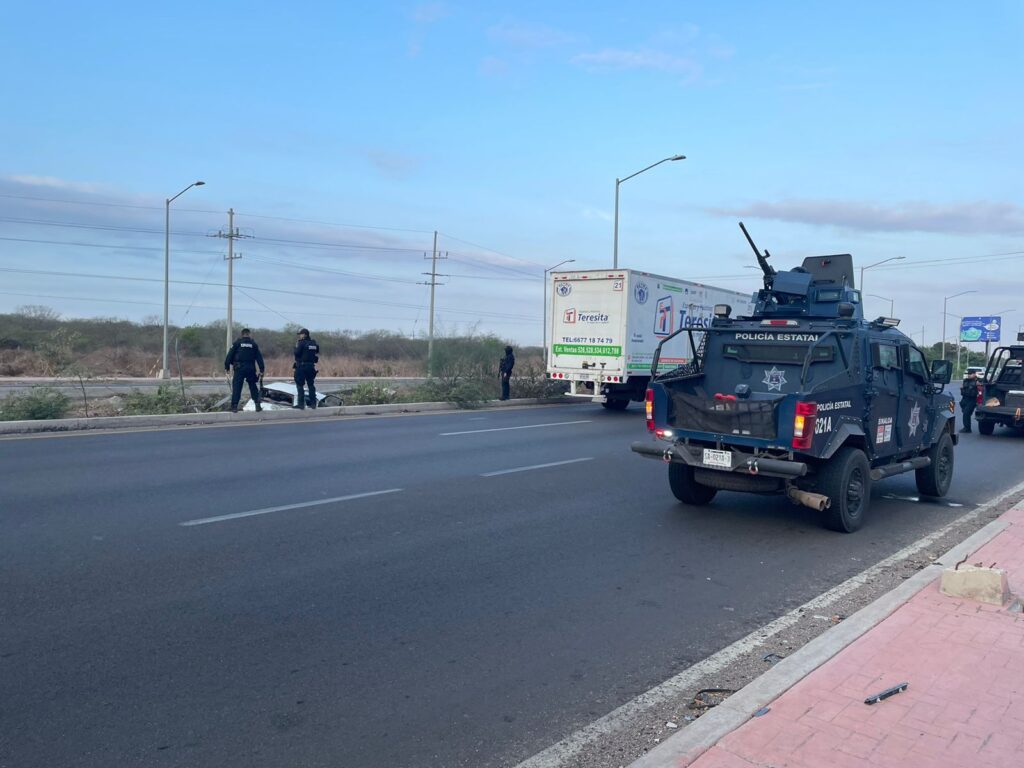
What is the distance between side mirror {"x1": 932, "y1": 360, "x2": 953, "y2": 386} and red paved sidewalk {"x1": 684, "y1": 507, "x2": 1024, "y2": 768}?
A: 5.40 meters

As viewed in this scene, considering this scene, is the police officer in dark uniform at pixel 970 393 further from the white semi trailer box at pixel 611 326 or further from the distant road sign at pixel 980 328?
the distant road sign at pixel 980 328

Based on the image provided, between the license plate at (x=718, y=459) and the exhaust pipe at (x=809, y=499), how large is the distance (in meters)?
0.65

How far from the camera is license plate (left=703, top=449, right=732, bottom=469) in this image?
28.2 ft

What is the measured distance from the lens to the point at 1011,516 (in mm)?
9320

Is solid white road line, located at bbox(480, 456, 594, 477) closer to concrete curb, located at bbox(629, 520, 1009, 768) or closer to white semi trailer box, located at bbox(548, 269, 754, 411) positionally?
concrete curb, located at bbox(629, 520, 1009, 768)

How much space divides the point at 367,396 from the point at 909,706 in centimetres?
1808

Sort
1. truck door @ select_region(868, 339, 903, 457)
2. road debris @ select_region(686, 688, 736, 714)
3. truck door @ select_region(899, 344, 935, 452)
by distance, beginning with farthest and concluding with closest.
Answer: truck door @ select_region(899, 344, 935, 452) < truck door @ select_region(868, 339, 903, 457) < road debris @ select_region(686, 688, 736, 714)

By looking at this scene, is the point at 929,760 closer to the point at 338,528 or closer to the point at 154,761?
the point at 154,761

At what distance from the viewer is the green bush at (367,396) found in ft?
69.5

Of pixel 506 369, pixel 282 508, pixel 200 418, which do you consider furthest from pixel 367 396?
pixel 282 508

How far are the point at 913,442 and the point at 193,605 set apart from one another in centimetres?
828

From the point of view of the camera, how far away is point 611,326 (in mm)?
21750

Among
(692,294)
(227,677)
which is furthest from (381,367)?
(227,677)

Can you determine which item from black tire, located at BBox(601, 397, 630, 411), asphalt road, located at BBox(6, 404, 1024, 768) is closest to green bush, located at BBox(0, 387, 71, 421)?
asphalt road, located at BBox(6, 404, 1024, 768)
